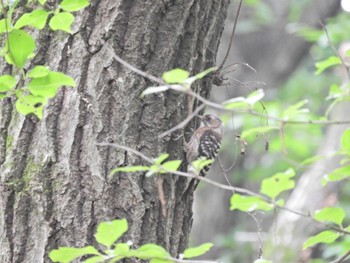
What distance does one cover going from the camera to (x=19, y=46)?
259cm

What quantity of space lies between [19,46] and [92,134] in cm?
62

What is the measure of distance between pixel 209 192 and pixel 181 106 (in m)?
7.46

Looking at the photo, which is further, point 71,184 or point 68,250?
point 71,184

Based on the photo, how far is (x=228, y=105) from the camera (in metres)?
2.14

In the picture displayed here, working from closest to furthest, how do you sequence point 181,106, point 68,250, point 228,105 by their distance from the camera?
point 228,105, point 68,250, point 181,106

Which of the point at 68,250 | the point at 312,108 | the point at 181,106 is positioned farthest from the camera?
the point at 312,108

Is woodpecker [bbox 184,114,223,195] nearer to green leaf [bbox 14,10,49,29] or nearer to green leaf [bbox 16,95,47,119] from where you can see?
green leaf [bbox 16,95,47,119]

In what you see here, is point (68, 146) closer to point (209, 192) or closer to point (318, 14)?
point (209, 192)

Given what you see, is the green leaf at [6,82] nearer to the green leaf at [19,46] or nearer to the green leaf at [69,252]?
the green leaf at [19,46]

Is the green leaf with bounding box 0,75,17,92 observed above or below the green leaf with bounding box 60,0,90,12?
below

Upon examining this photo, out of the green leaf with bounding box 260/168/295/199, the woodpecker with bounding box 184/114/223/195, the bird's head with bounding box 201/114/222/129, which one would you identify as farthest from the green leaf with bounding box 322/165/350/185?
the bird's head with bounding box 201/114/222/129

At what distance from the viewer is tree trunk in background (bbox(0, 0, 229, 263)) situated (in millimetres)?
3049

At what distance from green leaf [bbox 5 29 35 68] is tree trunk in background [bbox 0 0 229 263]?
0.54 meters

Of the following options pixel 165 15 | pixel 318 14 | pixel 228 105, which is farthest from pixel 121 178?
pixel 318 14
